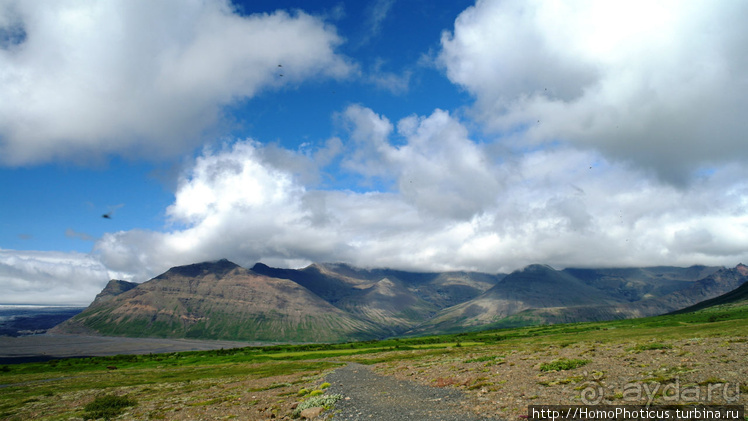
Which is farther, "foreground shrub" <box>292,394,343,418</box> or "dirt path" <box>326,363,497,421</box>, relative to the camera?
"foreground shrub" <box>292,394,343,418</box>

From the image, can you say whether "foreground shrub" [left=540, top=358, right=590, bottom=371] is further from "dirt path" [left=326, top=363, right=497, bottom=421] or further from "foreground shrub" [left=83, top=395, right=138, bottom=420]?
"foreground shrub" [left=83, top=395, right=138, bottom=420]

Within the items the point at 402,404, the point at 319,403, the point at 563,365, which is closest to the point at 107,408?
the point at 319,403

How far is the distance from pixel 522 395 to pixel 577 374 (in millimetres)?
7963

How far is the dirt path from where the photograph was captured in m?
23.4

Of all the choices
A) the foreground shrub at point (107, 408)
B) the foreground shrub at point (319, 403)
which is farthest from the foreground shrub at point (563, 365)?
the foreground shrub at point (107, 408)

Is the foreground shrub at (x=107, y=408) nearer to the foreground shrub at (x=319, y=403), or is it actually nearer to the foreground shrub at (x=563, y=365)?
the foreground shrub at (x=319, y=403)

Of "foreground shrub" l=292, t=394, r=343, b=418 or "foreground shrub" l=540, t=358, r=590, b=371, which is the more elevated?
"foreground shrub" l=540, t=358, r=590, b=371

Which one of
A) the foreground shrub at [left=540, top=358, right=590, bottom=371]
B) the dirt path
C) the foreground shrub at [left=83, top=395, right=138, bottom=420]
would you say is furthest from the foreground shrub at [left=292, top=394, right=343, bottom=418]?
the foreground shrub at [left=83, top=395, right=138, bottom=420]

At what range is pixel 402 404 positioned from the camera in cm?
2808

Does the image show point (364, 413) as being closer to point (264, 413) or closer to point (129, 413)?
point (264, 413)

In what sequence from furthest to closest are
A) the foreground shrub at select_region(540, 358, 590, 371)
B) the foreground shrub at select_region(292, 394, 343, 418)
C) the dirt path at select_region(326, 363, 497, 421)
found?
the foreground shrub at select_region(540, 358, 590, 371) < the foreground shrub at select_region(292, 394, 343, 418) < the dirt path at select_region(326, 363, 497, 421)

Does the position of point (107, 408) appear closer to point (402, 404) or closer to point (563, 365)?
point (402, 404)

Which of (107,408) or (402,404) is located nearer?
(402,404)

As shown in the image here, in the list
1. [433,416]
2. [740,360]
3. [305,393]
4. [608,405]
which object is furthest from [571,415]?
[305,393]
